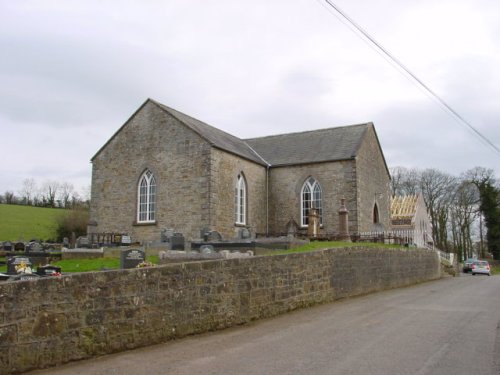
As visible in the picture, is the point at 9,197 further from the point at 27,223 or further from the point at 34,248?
the point at 34,248

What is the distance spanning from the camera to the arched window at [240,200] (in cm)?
2681

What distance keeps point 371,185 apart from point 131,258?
2052cm

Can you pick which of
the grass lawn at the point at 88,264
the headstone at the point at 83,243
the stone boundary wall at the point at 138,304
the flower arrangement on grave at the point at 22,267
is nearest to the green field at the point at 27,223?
the headstone at the point at 83,243

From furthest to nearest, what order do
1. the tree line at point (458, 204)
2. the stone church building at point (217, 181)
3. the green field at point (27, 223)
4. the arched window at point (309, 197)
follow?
the tree line at point (458, 204) → the green field at point (27, 223) → the arched window at point (309, 197) → the stone church building at point (217, 181)

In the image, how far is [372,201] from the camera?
30.7m

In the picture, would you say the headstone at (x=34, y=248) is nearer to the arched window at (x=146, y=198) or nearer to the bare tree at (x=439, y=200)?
the arched window at (x=146, y=198)

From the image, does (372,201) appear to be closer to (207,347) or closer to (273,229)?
(273,229)

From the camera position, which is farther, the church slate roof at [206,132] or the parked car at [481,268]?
the parked car at [481,268]

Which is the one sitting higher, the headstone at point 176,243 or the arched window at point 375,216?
the arched window at point 375,216

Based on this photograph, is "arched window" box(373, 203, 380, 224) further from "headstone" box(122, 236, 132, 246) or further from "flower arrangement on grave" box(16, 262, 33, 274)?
"flower arrangement on grave" box(16, 262, 33, 274)

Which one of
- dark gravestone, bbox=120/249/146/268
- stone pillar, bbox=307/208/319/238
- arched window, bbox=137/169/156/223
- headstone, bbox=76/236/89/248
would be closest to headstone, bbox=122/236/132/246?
headstone, bbox=76/236/89/248

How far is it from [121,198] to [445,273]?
73.0 feet

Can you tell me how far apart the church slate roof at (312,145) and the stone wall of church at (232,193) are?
2080 millimetres

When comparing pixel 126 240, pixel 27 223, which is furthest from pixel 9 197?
pixel 126 240
